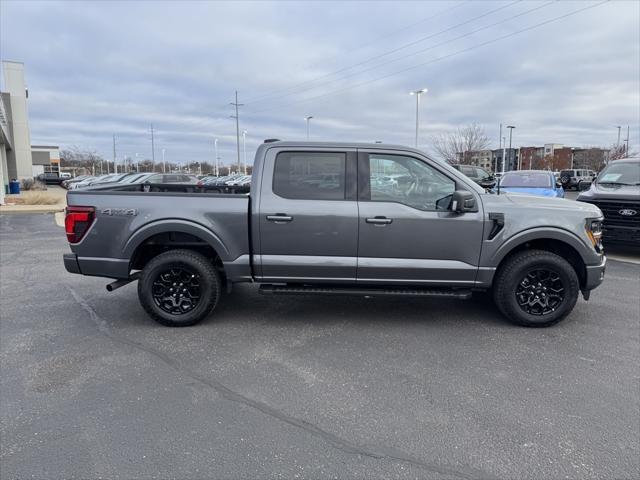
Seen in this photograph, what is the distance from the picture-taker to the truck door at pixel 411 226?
473cm

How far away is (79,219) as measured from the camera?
15.9ft

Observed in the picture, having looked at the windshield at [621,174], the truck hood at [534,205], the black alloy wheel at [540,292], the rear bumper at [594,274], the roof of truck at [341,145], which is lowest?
the black alloy wheel at [540,292]

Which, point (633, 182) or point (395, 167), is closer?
point (395, 167)

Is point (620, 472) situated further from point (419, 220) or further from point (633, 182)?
point (633, 182)

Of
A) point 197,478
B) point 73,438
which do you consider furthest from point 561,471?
point 73,438

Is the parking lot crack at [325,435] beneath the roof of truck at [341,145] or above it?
beneath

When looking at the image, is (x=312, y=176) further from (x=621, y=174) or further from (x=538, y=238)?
(x=621, y=174)

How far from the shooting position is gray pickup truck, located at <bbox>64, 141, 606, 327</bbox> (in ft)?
15.6

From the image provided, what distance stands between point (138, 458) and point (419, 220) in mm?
3283

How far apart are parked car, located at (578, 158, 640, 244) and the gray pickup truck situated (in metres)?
4.45

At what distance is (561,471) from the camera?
2645mm

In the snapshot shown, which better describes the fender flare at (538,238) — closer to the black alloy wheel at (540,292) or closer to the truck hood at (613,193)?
the black alloy wheel at (540,292)

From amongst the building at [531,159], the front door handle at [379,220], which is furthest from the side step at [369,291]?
the building at [531,159]

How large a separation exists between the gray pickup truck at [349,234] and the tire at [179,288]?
13mm
